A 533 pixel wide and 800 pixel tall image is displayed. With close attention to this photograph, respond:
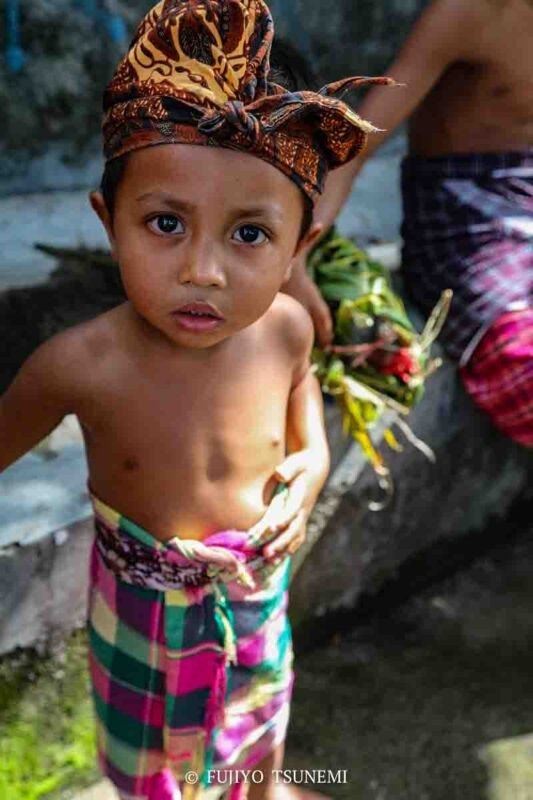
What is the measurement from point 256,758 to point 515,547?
6.25 ft

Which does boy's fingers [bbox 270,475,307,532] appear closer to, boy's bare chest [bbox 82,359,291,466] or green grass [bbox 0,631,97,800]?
boy's bare chest [bbox 82,359,291,466]

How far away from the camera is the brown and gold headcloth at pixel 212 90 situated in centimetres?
154

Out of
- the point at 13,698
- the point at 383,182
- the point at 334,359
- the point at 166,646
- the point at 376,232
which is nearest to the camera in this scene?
the point at 166,646

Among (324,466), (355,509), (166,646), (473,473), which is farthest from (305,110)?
(473,473)

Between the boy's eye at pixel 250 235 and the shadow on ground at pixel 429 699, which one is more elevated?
the boy's eye at pixel 250 235

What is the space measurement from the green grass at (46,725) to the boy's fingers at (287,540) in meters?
0.68

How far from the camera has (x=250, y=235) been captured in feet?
5.28

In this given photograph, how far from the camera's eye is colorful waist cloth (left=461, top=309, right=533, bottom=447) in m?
2.99

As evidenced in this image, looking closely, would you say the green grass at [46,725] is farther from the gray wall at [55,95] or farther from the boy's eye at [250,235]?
the gray wall at [55,95]

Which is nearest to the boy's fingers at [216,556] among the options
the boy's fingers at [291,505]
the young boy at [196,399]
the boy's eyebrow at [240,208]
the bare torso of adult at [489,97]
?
the young boy at [196,399]

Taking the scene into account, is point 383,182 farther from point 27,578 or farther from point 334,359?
point 27,578

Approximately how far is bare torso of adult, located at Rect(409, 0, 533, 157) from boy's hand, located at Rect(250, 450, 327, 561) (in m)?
1.60

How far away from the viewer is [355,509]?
3053 millimetres

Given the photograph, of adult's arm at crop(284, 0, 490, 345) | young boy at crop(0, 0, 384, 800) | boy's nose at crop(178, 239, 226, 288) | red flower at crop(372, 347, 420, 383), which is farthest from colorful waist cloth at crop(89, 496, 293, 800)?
adult's arm at crop(284, 0, 490, 345)
